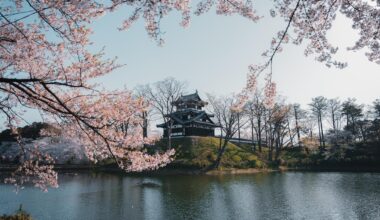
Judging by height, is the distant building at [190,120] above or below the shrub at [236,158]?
above

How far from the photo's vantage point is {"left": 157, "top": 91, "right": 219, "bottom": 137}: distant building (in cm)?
5244

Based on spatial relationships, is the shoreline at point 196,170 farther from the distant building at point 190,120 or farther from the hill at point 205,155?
the distant building at point 190,120

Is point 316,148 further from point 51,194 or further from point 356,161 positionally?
point 51,194

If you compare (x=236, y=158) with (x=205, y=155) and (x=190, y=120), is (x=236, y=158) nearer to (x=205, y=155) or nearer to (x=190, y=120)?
(x=205, y=155)

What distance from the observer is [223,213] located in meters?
15.4

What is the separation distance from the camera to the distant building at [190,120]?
52.4 metres

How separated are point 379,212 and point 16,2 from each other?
16975mm

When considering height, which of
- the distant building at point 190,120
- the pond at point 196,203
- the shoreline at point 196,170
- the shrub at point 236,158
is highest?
Result: the distant building at point 190,120

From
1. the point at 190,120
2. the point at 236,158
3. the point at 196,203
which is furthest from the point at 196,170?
the point at 196,203

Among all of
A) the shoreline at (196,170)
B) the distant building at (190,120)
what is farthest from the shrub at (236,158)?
the distant building at (190,120)

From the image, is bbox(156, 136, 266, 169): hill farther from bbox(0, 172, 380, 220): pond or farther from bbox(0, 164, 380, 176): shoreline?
bbox(0, 172, 380, 220): pond

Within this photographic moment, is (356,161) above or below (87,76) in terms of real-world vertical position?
below

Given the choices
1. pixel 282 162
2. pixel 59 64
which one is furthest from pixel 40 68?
pixel 282 162

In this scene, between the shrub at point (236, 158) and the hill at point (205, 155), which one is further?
the shrub at point (236, 158)
